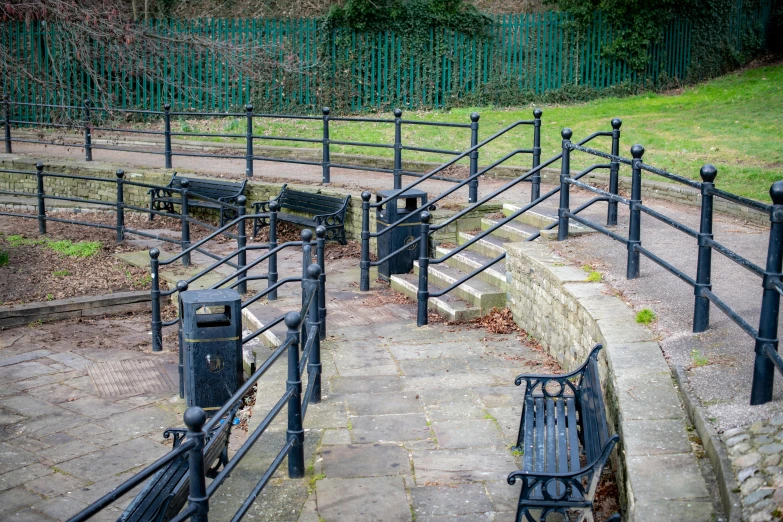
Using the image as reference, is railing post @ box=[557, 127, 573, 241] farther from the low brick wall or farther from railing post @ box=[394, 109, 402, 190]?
railing post @ box=[394, 109, 402, 190]

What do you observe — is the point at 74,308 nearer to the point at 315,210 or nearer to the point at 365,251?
the point at 365,251

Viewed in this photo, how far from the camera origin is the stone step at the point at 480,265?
394 inches

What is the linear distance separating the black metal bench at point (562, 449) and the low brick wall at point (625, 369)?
183 millimetres

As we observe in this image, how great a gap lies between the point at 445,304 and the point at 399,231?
1812mm

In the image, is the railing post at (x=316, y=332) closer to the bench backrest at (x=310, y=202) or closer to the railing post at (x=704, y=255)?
the railing post at (x=704, y=255)

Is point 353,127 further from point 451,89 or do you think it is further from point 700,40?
point 700,40

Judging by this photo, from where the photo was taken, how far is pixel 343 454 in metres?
6.12

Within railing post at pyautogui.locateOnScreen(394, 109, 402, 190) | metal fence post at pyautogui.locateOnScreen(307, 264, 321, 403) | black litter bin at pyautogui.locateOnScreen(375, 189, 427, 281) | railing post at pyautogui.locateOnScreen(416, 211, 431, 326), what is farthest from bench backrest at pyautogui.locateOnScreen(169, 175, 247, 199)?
metal fence post at pyautogui.locateOnScreen(307, 264, 321, 403)

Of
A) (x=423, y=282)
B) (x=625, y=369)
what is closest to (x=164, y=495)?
(x=625, y=369)

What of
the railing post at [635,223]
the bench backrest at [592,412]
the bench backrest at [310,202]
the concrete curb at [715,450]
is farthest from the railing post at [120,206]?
the concrete curb at [715,450]

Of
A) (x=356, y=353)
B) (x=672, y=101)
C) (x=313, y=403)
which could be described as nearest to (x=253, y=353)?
(x=356, y=353)

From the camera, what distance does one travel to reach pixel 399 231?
11.4 m

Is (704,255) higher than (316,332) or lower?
higher

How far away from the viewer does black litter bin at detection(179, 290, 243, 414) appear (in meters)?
7.25
